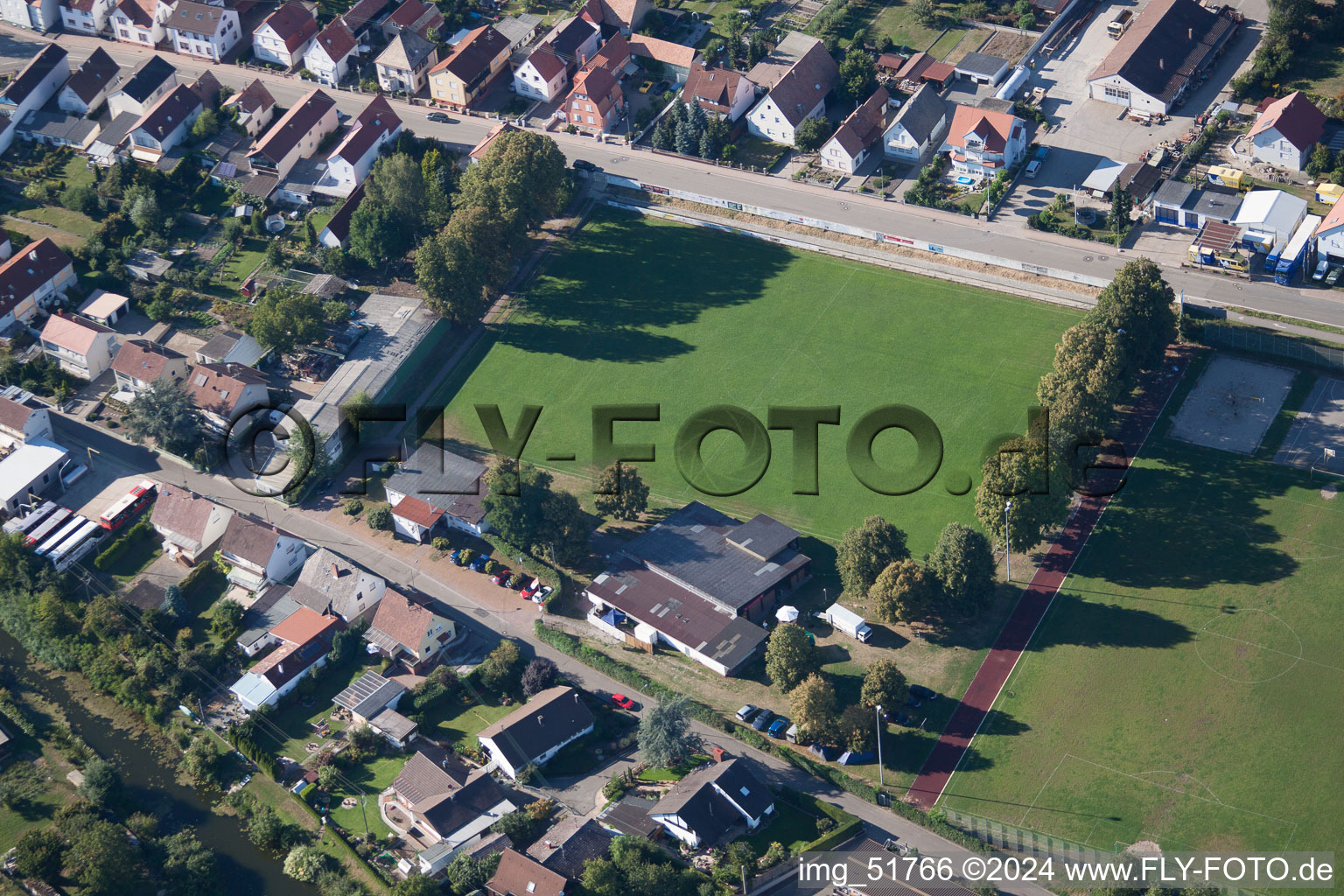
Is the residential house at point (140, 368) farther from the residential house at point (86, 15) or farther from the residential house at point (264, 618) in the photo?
the residential house at point (86, 15)

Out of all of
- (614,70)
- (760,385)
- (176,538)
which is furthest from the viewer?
(614,70)

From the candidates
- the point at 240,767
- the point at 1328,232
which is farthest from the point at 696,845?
the point at 1328,232

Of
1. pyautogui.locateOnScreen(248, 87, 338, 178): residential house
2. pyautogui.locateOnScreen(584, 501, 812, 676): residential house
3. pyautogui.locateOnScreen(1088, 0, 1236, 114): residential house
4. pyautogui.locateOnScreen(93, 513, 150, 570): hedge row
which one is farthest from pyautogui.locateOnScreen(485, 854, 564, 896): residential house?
pyautogui.locateOnScreen(1088, 0, 1236, 114): residential house

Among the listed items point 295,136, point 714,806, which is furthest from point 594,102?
point 714,806

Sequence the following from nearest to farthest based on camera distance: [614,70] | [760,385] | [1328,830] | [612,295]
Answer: [1328,830]
[760,385]
[612,295]
[614,70]

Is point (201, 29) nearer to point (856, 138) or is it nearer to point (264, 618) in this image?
point (856, 138)

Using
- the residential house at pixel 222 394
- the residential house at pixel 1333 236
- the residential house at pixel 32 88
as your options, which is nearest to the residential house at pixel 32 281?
the residential house at pixel 222 394

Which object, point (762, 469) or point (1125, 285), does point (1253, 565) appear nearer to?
point (1125, 285)
